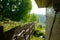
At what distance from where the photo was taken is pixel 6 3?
85.3ft

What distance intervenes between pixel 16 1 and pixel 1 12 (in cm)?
466

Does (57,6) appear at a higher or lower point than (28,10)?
higher

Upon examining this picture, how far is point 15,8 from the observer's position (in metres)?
27.4

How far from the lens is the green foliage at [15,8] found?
25.1 m

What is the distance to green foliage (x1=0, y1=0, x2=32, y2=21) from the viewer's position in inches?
989

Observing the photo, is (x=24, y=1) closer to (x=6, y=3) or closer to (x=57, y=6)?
(x=6, y=3)

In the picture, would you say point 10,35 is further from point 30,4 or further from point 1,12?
point 30,4

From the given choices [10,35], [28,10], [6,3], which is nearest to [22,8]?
[28,10]

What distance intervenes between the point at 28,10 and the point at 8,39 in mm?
25746

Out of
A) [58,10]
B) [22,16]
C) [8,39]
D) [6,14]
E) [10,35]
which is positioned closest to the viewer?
[58,10]

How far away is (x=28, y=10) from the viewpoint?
90.9 feet

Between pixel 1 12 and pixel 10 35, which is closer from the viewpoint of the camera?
pixel 10 35

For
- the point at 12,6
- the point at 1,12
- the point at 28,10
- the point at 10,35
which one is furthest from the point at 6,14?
the point at 10,35

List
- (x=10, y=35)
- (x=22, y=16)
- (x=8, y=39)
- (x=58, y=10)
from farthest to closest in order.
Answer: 1. (x=22, y=16)
2. (x=10, y=35)
3. (x=8, y=39)
4. (x=58, y=10)
